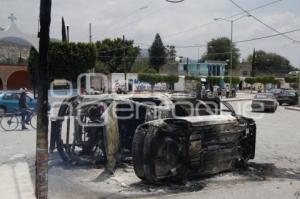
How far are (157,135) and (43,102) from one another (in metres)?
2.62

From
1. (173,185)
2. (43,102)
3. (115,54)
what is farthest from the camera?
(115,54)

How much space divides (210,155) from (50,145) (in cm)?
410

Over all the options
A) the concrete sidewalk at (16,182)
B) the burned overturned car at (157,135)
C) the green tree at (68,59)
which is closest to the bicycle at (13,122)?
the burned overturned car at (157,135)

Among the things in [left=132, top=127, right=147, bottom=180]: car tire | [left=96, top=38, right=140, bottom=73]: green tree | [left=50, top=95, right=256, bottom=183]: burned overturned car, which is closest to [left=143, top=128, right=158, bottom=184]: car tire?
[left=50, top=95, right=256, bottom=183]: burned overturned car

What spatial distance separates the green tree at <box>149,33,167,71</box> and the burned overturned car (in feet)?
306

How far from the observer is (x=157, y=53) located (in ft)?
350

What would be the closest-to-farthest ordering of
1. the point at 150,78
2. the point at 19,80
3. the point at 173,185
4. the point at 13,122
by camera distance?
the point at 173,185 < the point at 13,122 < the point at 19,80 < the point at 150,78

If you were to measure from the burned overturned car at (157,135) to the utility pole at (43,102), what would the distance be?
2309 mm

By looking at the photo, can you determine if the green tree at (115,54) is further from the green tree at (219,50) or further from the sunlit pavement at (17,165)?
the sunlit pavement at (17,165)

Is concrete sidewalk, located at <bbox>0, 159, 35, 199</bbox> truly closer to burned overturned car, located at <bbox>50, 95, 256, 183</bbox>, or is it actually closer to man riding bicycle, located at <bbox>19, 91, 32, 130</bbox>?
burned overturned car, located at <bbox>50, 95, 256, 183</bbox>

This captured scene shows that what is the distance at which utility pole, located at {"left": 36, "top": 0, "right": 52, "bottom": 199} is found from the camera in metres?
7.54

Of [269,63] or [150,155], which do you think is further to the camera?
[269,63]

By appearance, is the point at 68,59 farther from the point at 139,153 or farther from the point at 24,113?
the point at 139,153

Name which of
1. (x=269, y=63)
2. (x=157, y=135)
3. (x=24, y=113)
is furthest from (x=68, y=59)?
(x=269, y=63)
